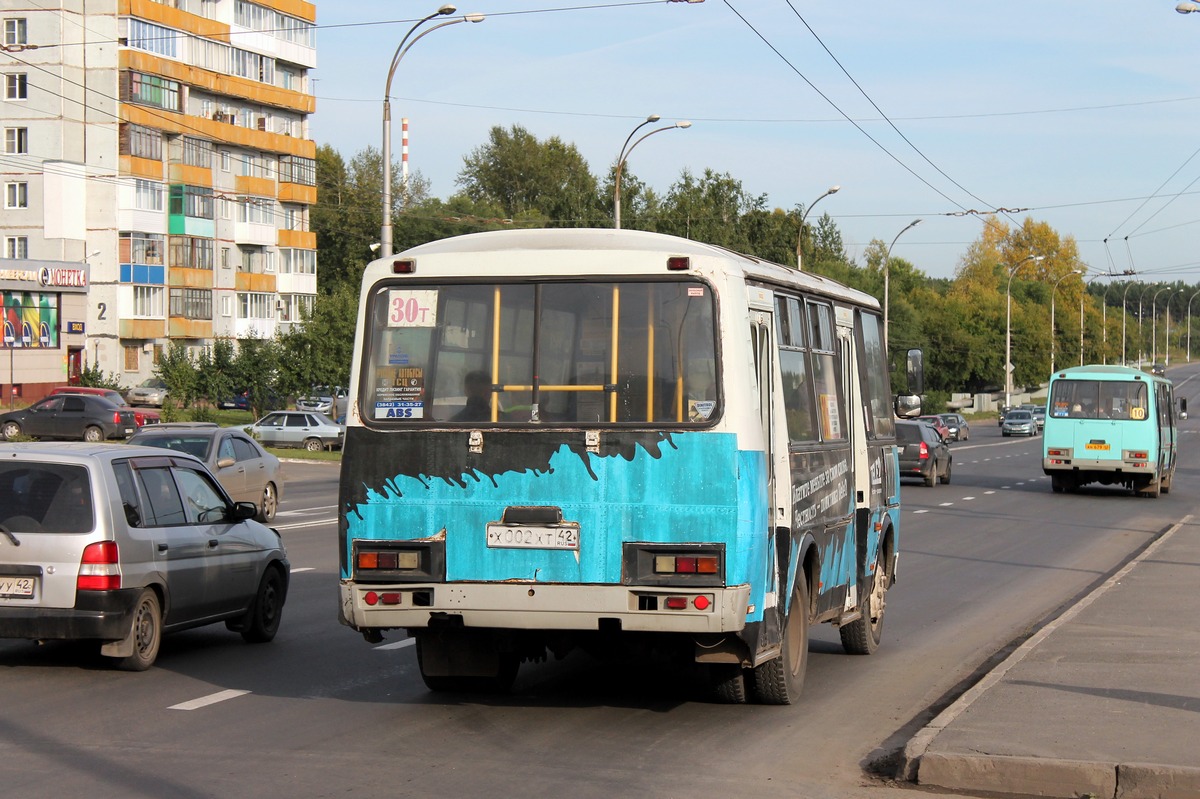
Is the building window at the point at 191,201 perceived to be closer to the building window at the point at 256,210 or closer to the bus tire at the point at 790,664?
the building window at the point at 256,210

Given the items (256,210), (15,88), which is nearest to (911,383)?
(15,88)

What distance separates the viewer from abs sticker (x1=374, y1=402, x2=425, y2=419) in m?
8.49

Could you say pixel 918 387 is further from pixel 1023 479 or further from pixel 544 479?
pixel 1023 479

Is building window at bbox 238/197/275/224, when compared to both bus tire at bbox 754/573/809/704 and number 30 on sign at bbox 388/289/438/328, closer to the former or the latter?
number 30 on sign at bbox 388/289/438/328

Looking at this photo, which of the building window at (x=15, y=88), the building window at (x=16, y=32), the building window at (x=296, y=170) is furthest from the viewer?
the building window at (x=296, y=170)

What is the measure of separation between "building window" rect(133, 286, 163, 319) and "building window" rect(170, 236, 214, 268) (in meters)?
2.05

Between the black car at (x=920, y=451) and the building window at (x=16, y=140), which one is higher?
the building window at (x=16, y=140)

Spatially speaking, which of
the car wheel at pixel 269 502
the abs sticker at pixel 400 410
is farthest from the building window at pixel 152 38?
the abs sticker at pixel 400 410

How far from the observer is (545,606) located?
26.7ft

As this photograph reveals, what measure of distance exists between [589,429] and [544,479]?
0.36 meters

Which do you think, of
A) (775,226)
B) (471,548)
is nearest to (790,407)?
(471,548)

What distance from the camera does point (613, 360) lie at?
8.35 m

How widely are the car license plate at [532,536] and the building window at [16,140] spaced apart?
74.5 meters

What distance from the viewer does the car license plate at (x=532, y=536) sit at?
813 cm
